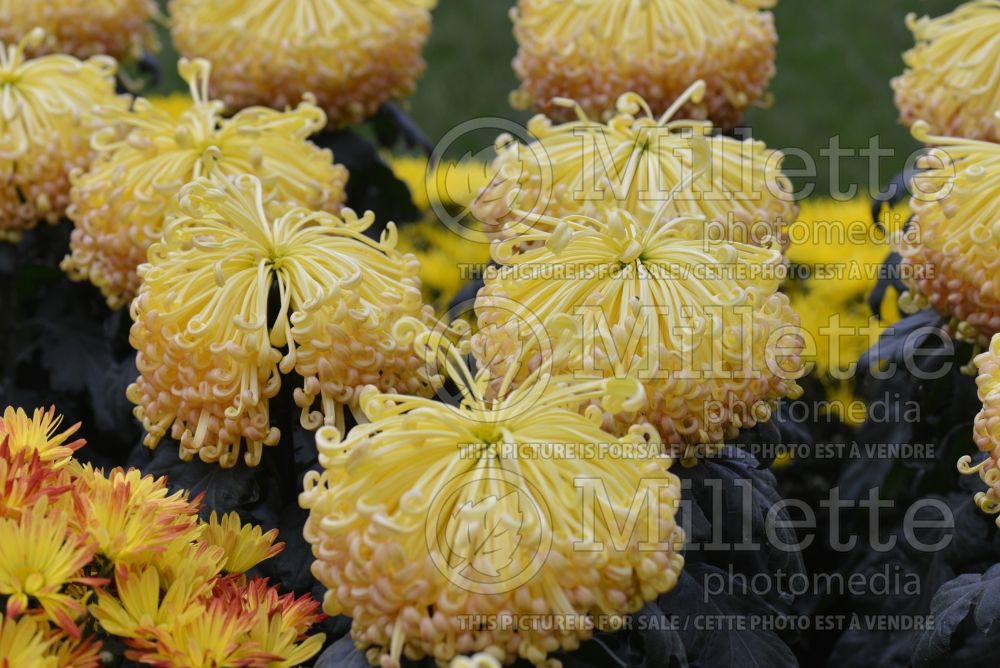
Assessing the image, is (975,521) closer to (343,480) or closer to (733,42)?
(733,42)

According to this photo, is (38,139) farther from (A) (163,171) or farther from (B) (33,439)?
(B) (33,439)

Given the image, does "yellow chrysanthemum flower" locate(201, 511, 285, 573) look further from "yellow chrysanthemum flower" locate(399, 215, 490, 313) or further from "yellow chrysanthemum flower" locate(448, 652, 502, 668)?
"yellow chrysanthemum flower" locate(399, 215, 490, 313)

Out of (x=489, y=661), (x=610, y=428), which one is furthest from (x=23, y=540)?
(x=610, y=428)

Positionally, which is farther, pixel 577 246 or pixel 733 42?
pixel 733 42

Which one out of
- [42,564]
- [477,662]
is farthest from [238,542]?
[477,662]

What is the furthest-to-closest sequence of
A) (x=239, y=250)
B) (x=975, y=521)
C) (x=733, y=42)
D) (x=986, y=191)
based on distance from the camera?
(x=733, y=42)
(x=975, y=521)
(x=986, y=191)
(x=239, y=250)

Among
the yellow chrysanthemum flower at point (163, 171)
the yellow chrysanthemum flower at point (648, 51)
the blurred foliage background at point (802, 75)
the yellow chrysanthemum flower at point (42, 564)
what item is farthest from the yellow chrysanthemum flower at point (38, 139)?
the blurred foliage background at point (802, 75)

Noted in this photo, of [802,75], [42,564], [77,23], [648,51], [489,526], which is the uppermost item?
[648,51]
